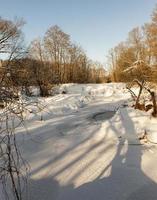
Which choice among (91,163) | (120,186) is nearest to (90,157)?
(91,163)

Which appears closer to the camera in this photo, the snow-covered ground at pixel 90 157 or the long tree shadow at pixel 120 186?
the long tree shadow at pixel 120 186

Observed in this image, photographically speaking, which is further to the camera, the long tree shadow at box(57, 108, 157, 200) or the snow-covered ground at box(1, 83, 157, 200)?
the snow-covered ground at box(1, 83, 157, 200)

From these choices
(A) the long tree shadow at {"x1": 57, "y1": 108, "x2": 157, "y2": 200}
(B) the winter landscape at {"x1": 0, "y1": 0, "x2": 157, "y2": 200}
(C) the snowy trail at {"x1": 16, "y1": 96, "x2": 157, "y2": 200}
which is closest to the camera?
(B) the winter landscape at {"x1": 0, "y1": 0, "x2": 157, "y2": 200}

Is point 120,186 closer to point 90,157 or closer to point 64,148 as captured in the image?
point 90,157

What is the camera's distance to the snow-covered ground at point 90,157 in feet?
15.3

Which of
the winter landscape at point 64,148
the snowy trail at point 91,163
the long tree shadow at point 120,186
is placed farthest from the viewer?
the snowy trail at point 91,163

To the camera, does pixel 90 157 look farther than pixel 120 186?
Yes

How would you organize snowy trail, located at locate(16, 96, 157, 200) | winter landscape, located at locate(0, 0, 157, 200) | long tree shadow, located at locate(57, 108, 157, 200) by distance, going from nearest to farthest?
winter landscape, located at locate(0, 0, 157, 200) < long tree shadow, located at locate(57, 108, 157, 200) < snowy trail, located at locate(16, 96, 157, 200)

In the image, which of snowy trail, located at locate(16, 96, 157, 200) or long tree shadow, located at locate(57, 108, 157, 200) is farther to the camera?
snowy trail, located at locate(16, 96, 157, 200)

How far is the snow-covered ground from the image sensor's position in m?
4.67

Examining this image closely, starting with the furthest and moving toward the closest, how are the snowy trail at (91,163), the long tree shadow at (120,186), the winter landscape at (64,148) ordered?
1. the snowy trail at (91,163)
2. the long tree shadow at (120,186)
3. the winter landscape at (64,148)

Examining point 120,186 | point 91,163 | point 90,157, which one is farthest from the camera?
point 90,157

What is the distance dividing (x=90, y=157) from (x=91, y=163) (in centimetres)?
43

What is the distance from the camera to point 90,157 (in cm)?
644
